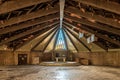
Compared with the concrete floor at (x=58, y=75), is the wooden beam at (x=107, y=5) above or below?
above

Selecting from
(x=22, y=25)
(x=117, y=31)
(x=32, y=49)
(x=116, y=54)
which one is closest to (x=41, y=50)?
(x=32, y=49)

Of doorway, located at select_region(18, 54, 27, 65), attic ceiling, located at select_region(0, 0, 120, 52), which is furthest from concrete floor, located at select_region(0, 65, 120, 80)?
doorway, located at select_region(18, 54, 27, 65)

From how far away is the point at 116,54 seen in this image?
50.1 feet

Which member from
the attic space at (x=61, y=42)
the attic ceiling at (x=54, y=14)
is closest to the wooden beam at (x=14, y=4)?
the attic ceiling at (x=54, y=14)

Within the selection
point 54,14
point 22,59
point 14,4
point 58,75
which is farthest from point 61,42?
point 14,4

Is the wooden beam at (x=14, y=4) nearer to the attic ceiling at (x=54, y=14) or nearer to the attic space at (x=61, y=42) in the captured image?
the attic ceiling at (x=54, y=14)

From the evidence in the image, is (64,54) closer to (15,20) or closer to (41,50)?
(41,50)

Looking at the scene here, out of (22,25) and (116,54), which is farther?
(116,54)

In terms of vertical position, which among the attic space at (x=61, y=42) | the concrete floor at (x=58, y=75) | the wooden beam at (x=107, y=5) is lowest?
the concrete floor at (x=58, y=75)

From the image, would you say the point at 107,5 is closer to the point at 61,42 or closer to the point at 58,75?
the point at 58,75

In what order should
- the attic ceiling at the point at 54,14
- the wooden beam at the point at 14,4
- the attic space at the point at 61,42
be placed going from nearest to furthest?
the wooden beam at the point at 14,4
the attic ceiling at the point at 54,14
the attic space at the point at 61,42

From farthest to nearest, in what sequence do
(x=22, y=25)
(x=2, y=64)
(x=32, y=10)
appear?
(x=2, y=64) < (x=22, y=25) < (x=32, y=10)

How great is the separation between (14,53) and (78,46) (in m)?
6.88

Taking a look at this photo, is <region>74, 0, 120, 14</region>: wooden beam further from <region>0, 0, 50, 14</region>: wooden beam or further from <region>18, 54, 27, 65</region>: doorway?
<region>18, 54, 27, 65</region>: doorway
